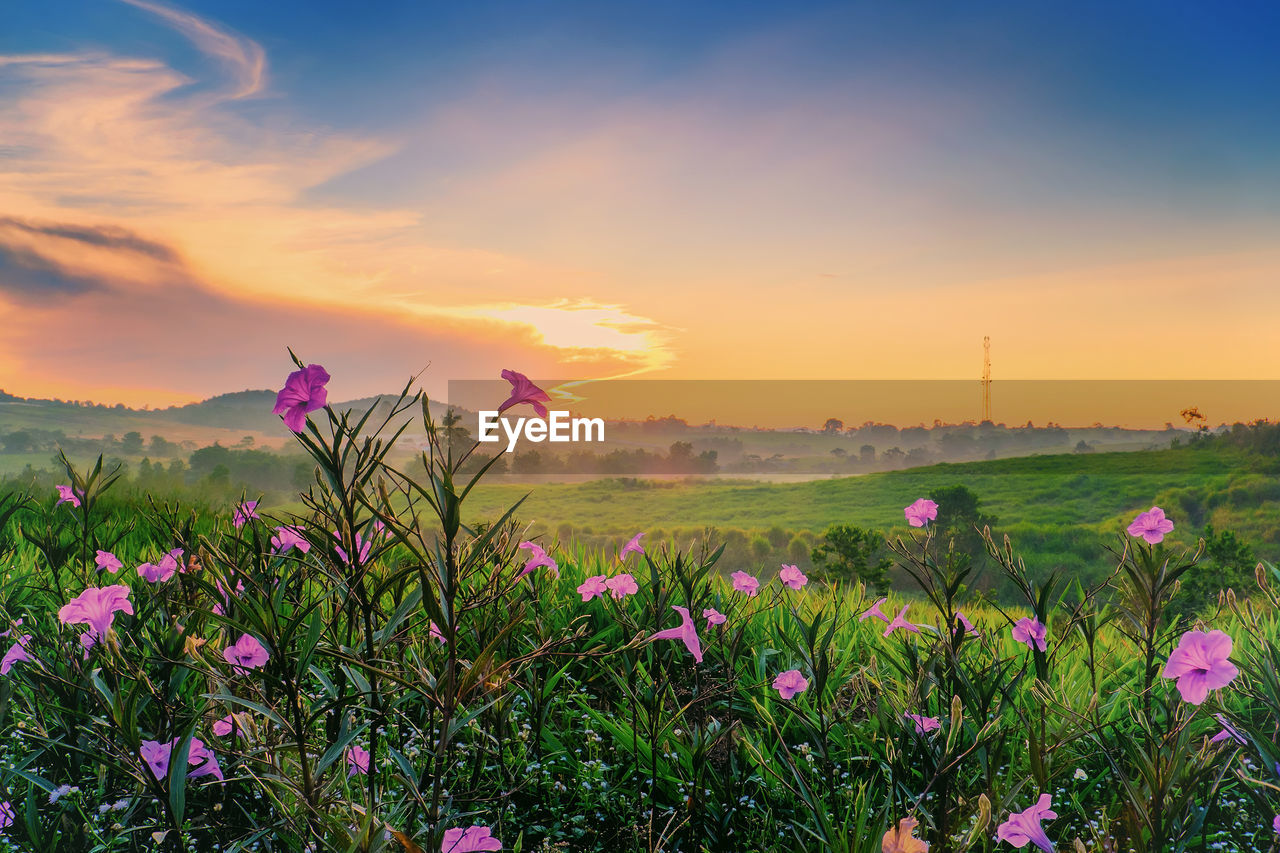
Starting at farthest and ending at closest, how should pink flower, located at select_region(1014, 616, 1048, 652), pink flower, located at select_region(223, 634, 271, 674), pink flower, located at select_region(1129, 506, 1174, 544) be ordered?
pink flower, located at select_region(1129, 506, 1174, 544) < pink flower, located at select_region(1014, 616, 1048, 652) < pink flower, located at select_region(223, 634, 271, 674)

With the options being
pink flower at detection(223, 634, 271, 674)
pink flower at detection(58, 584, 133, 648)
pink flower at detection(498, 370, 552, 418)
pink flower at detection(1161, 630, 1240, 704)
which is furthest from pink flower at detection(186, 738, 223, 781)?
pink flower at detection(1161, 630, 1240, 704)

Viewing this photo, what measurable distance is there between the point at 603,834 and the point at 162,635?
5.04 feet

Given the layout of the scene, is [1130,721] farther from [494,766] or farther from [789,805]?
[494,766]

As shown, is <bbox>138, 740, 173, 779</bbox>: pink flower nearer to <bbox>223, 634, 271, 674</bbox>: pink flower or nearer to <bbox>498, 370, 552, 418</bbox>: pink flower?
<bbox>223, 634, 271, 674</bbox>: pink flower

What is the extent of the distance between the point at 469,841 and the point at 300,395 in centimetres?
96

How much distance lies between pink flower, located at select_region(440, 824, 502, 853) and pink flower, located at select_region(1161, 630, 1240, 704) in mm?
1540

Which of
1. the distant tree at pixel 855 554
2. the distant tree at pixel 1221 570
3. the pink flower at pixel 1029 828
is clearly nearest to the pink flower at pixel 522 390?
the pink flower at pixel 1029 828

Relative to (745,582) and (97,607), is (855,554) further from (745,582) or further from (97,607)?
(97,607)

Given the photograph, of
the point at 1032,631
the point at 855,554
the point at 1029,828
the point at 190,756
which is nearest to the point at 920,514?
the point at 1032,631

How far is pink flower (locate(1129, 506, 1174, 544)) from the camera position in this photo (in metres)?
2.53

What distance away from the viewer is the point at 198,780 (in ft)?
7.88

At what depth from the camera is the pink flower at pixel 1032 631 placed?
6.79ft

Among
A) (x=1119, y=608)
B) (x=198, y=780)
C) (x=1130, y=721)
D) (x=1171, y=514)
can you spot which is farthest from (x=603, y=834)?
(x=1171, y=514)

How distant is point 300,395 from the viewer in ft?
4.32
